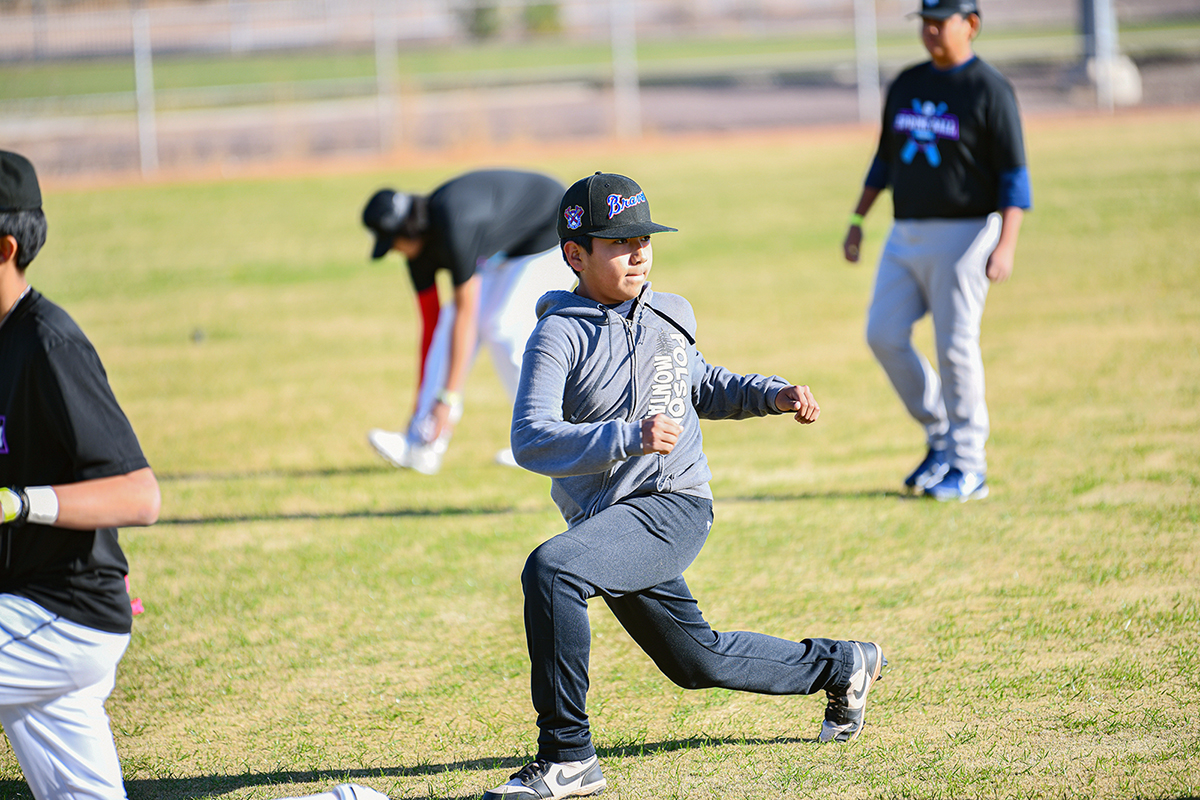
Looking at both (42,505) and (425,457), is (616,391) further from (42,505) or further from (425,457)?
(425,457)

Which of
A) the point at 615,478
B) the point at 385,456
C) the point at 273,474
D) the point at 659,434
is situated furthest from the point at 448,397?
the point at 659,434

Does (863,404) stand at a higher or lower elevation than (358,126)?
lower

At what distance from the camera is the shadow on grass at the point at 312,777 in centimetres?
379

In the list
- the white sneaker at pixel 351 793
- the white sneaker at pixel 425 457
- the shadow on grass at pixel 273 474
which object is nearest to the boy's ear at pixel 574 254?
the white sneaker at pixel 351 793

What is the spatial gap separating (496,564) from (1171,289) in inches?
307

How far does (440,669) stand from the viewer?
4.71 m

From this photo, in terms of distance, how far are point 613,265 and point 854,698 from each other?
5.06 feet

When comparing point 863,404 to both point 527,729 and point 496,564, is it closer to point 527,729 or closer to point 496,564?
point 496,564

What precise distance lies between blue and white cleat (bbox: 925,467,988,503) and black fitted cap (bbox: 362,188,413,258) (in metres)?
3.27

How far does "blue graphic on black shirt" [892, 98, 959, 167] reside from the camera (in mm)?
6223

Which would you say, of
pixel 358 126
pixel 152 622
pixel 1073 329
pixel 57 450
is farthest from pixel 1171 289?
pixel 358 126

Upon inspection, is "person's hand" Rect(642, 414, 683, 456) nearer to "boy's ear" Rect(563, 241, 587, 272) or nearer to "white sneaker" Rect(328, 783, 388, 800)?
"boy's ear" Rect(563, 241, 587, 272)

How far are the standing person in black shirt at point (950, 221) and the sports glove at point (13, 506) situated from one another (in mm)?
4683

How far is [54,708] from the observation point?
288 centimetres
